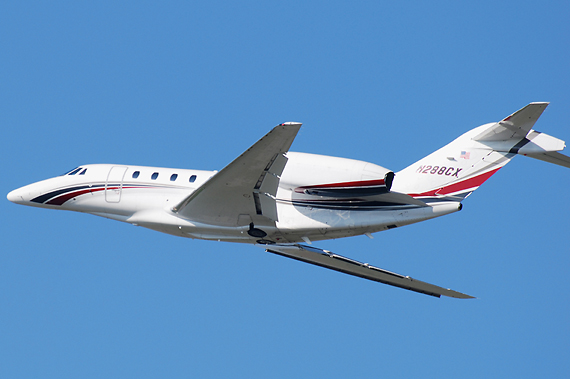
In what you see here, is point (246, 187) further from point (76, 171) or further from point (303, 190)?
point (76, 171)

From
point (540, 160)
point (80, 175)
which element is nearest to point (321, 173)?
point (540, 160)

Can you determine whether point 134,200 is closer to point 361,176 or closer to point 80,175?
point 80,175

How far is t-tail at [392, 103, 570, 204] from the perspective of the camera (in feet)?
65.9

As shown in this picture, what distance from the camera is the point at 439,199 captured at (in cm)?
2042

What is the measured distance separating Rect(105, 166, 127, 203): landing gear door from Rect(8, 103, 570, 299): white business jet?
30 millimetres

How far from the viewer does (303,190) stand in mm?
20062

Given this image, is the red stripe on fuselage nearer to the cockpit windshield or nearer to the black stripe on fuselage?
the cockpit windshield

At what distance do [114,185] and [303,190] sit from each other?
617 cm

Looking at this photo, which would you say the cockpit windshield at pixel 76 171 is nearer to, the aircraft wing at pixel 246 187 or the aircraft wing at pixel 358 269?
the aircraft wing at pixel 246 187

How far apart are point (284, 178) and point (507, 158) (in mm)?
6164

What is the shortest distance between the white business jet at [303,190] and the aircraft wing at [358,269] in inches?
28.0

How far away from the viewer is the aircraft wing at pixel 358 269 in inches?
920

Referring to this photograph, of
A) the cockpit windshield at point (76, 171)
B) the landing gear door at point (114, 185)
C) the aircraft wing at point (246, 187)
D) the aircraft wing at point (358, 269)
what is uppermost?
the cockpit windshield at point (76, 171)

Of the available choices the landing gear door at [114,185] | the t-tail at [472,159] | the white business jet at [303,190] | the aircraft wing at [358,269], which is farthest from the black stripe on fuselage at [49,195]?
the t-tail at [472,159]
